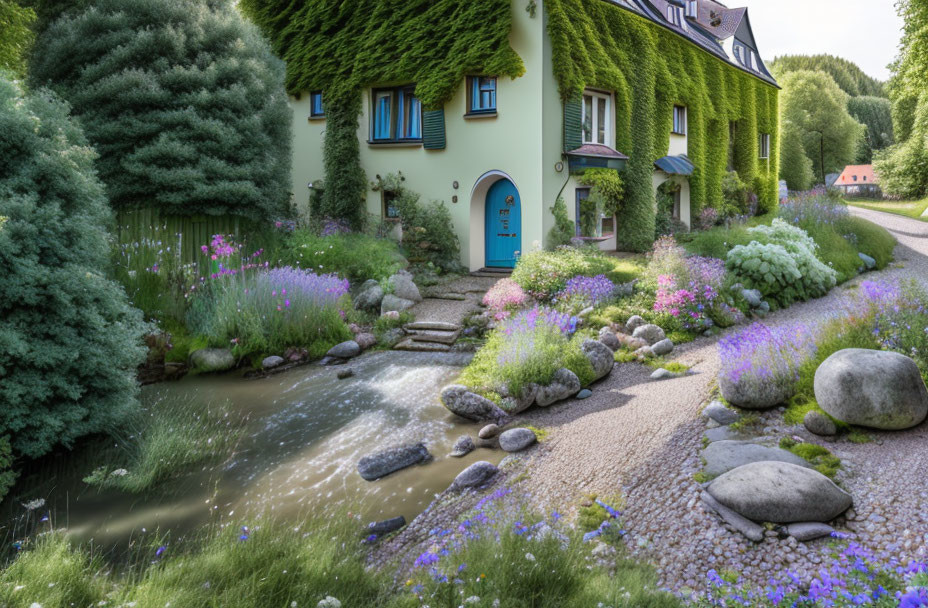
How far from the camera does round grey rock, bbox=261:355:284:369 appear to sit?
32.1 feet

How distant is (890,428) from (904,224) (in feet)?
78.9

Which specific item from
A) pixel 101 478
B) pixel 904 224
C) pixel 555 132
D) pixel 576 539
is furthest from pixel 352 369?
pixel 904 224

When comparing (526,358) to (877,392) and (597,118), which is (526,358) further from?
(597,118)

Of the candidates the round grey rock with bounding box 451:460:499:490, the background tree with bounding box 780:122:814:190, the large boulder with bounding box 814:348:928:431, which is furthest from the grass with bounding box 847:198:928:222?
the round grey rock with bounding box 451:460:499:490

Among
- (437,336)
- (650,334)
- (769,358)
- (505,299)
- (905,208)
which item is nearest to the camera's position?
(769,358)

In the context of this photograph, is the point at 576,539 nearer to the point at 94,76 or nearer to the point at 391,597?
the point at 391,597

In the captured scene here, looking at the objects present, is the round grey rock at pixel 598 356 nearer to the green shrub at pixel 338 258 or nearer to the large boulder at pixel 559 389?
the large boulder at pixel 559 389

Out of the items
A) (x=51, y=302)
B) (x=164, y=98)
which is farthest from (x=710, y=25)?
(x=51, y=302)

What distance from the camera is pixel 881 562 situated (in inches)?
144

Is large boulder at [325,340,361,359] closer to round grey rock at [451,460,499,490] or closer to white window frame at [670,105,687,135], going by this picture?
round grey rock at [451,460,499,490]

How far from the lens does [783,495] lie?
14.0ft

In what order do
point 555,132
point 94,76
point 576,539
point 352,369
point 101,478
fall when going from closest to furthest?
point 576,539 < point 101,478 < point 352,369 < point 94,76 < point 555,132

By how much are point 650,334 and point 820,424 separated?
14.8 ft

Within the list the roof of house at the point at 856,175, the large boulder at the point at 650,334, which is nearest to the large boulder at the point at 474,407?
the large boulder at the point at 650,334
